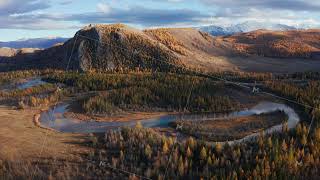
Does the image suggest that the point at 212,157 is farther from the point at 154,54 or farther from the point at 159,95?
the point at 154,54

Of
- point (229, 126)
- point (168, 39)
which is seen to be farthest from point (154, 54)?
point (229, 126)

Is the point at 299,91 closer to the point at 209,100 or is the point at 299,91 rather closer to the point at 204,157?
the point at 209,100

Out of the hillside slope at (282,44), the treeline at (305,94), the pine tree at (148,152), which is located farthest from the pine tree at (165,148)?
the hillside slope at (282,44)

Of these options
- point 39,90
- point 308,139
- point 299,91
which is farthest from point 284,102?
point 39,90

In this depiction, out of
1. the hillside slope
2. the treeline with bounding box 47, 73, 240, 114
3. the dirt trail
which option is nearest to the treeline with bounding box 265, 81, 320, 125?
the treeline with bounding box 47, 73, 240, 114

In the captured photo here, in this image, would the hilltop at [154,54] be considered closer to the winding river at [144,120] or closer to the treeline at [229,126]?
the winding river at [144,120]

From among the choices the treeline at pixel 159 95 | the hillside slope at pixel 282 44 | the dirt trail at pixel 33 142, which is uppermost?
the hillside slope at pixel 282 44
